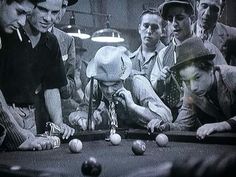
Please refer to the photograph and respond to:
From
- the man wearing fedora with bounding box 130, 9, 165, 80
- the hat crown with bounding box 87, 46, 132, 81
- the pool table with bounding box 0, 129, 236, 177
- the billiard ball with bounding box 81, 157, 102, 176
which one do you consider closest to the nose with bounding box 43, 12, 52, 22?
the hat crown with bounding box 87, 46, 132, 81

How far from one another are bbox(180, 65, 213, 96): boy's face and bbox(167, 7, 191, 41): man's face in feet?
1.58

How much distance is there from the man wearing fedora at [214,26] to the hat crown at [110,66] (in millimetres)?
1121

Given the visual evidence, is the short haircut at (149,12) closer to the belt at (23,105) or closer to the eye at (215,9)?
the eye at (215,9)

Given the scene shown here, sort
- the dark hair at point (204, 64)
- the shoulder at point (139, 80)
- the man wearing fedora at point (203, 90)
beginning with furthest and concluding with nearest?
1. the shoulder at point (139, 80)
2. the dark hair at point (204, 64)
3. the man wearing fedora at point (203, 90)

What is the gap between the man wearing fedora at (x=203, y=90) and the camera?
14.0 feet

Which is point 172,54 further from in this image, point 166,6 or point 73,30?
point 73,30

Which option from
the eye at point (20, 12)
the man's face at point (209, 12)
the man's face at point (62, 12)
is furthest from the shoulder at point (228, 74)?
the eye at point (20, 12)

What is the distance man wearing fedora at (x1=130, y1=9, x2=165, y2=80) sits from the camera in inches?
199

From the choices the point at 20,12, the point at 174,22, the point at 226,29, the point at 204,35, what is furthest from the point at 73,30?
the point at 226,29

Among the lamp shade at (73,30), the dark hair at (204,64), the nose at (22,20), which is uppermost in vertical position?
the nose at (22,20)

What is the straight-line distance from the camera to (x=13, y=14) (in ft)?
13.5

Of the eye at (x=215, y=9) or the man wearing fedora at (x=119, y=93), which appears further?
the man wearing fedora at (x=119, y=93)

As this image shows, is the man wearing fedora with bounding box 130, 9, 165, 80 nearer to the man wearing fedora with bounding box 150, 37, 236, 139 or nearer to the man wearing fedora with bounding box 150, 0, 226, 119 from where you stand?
the man wearing fedora with bounding box 150, 0, 226, 119

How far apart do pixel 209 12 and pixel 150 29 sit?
3.05 ft
